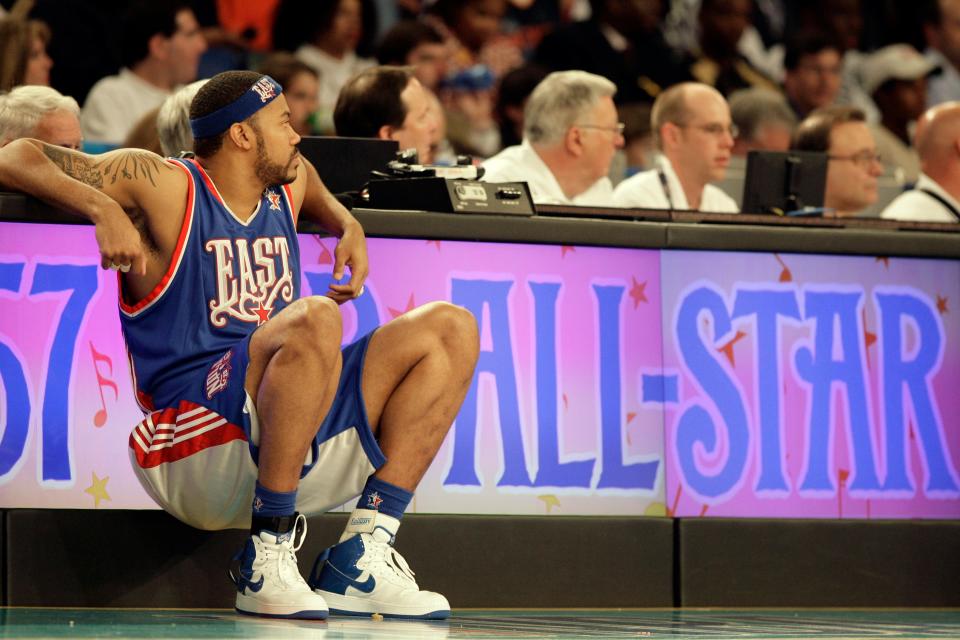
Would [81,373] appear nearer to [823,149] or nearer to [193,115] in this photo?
[193,115]

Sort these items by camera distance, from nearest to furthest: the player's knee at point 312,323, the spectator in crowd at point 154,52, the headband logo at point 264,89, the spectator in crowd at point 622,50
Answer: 1. the player's knee at point 312,323
2. the headband logo at point 264,89
3. the spectator in crowd at point 154,52
4. the spectator in crowd at point 622,50

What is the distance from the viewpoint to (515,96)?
7195mm

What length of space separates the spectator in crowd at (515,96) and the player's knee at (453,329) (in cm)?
373

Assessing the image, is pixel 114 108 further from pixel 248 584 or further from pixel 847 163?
pixel 248 584

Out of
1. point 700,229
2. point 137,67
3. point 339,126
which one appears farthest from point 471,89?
point 700,229

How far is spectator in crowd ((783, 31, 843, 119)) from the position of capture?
28.6ft

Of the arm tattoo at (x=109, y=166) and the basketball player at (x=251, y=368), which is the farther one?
the arm tattoo at (x=109, y=166)

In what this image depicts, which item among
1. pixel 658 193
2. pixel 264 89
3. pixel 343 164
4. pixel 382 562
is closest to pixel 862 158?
pixel 658 193

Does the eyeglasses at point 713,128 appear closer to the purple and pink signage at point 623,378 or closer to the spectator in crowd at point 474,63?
the spectator in crowd at point 474,63

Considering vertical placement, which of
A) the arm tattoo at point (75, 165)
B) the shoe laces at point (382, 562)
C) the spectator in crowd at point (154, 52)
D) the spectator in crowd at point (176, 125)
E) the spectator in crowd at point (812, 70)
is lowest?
the shoe laces at point (382, 562)

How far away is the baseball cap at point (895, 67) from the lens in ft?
28.9

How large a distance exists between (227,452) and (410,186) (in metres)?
1.02

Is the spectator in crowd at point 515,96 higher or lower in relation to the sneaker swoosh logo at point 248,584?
higher

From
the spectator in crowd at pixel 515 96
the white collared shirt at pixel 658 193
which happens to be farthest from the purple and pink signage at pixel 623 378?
the spectator in crowd at pixel 515 96
